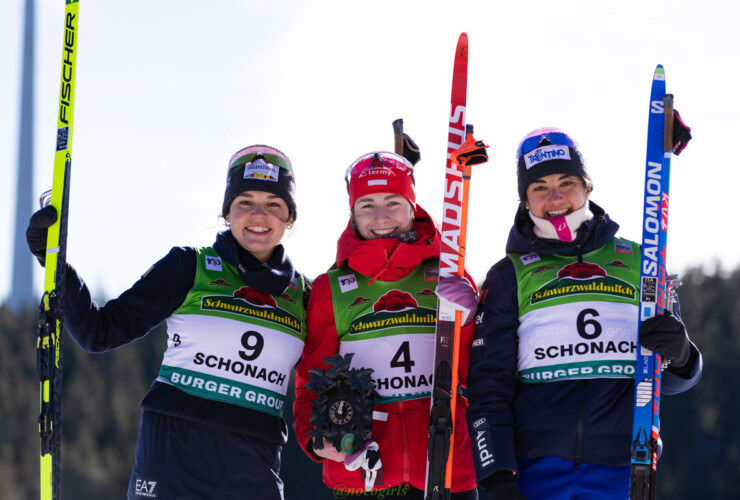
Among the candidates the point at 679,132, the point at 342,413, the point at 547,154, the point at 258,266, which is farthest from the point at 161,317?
the point at 679,132

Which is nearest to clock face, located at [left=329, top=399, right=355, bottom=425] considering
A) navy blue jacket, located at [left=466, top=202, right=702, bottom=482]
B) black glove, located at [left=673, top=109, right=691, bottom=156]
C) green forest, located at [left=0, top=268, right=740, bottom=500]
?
navy blue jacket, located at [left=466, top=202, right=702, bottom=482]

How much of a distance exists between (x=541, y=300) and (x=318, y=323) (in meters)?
1.20

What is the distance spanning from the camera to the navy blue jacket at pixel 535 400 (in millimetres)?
3947

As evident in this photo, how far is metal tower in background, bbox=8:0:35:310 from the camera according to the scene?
41.2 metres

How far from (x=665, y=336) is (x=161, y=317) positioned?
2480 mm

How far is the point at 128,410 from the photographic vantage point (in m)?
39.3

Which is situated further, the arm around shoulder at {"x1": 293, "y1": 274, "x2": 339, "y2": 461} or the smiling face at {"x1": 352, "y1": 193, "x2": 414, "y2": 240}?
the smiling face at {"x1": 352, "y1": 193, "x2": 414, "y2": 240}

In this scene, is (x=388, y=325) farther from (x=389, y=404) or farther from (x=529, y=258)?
(x=529, y=258)

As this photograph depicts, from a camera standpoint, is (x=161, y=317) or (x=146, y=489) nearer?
(x=146, y=489)

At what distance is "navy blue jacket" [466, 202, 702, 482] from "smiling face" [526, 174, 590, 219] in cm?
13

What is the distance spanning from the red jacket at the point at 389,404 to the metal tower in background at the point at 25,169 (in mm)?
40789

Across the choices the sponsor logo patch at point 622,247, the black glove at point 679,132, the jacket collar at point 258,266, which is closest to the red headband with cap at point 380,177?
the jacket collar at point 258,266

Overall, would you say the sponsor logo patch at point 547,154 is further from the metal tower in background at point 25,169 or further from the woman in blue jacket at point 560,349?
the metal tower in background at point 25,169

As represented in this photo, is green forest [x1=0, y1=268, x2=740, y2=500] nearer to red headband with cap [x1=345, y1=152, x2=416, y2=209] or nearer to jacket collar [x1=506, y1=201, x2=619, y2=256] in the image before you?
red headband with cap [x1=345, y1=152, x2=416, y2=209]
